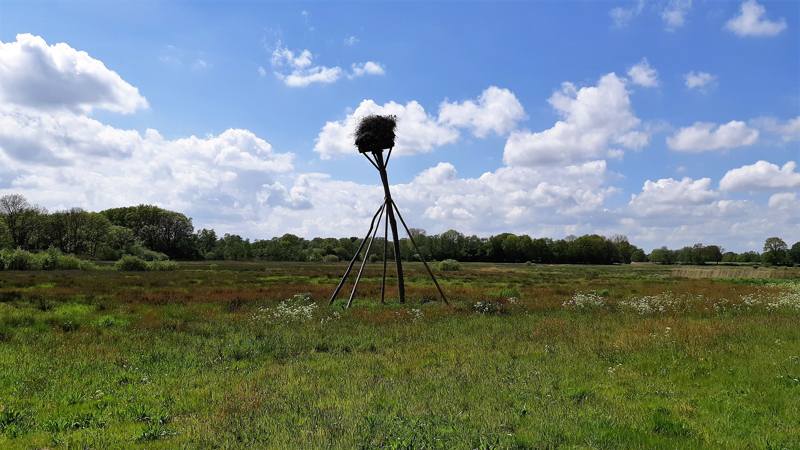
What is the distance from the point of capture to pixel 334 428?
21.7ft

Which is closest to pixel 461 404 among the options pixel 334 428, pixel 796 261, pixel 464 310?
pixel 334 428

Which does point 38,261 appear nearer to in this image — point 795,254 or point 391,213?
point 391,213

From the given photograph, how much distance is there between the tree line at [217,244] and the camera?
305 ft

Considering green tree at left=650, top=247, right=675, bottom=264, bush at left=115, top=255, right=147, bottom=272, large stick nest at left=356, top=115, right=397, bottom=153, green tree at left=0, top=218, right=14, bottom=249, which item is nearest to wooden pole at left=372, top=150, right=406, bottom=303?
large stick nest at left=356, top=115, right=397, bottom=153

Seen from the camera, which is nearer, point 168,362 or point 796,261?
point 168,362

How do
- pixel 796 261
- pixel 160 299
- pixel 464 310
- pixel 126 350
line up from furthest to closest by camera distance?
pixel 796 261 → pixel 160 299 → pixel 464 310 → pixel 126 350

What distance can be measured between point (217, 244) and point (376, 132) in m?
138

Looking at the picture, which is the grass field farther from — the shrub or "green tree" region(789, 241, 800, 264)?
"green tree" region(789, 241, 800, 264)

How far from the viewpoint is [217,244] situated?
14850 cm

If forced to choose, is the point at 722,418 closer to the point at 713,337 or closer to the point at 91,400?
the point at 713,337

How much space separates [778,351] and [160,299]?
23.9 metres

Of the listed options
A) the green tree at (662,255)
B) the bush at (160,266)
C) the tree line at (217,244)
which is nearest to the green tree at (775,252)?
the tree line at (217,244)

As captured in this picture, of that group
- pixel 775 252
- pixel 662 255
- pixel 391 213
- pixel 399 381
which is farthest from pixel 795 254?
pixel 399 381

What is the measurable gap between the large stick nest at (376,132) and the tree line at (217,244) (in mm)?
68239
